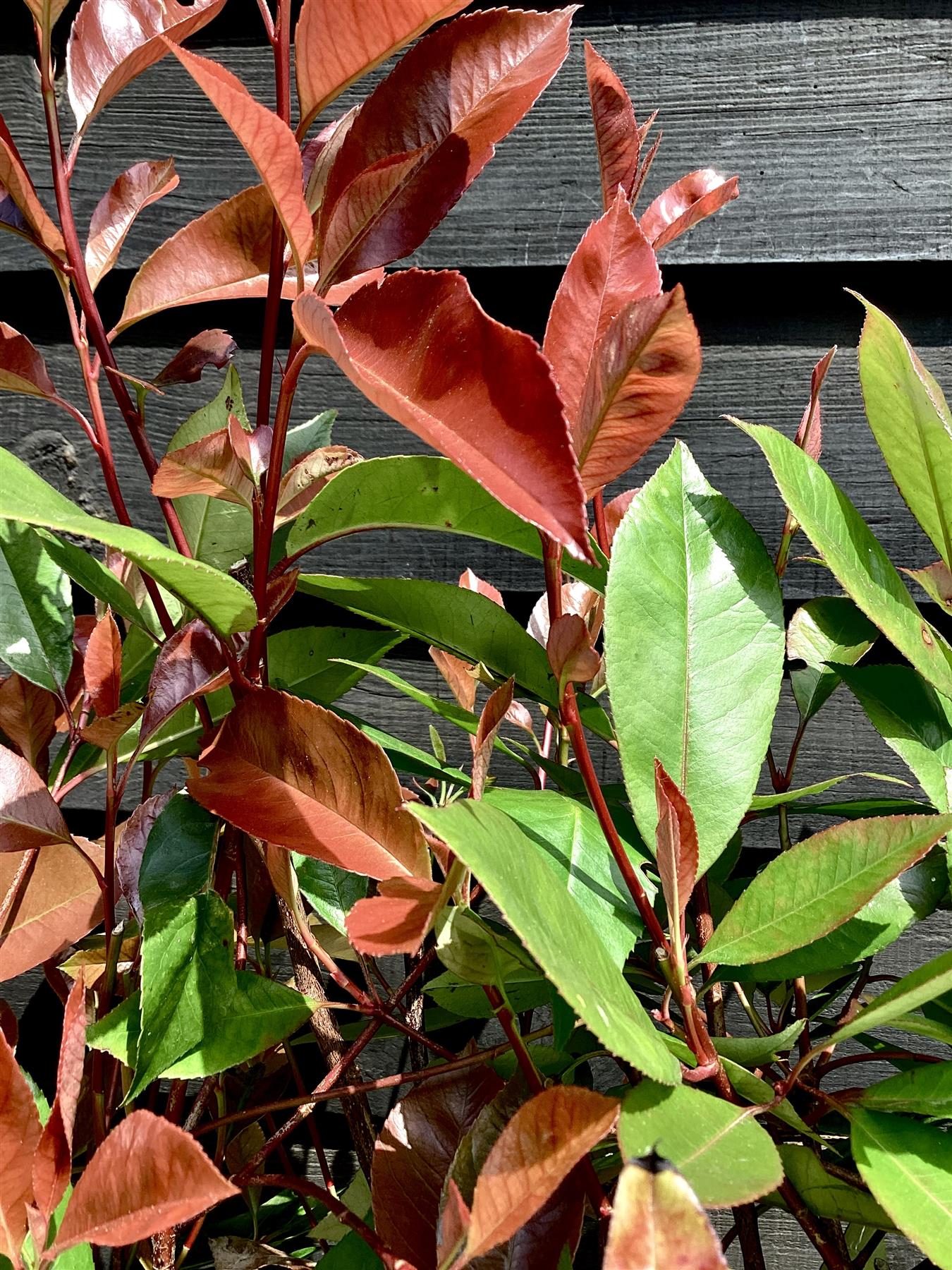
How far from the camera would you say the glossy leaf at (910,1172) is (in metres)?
0.31

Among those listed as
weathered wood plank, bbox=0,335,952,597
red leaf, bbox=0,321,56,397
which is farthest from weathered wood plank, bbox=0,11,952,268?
red leaf, bbox=0,321,56,397

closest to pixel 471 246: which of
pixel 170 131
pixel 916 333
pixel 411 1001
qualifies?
pixel 170 131

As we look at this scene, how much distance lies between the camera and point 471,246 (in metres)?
0.98

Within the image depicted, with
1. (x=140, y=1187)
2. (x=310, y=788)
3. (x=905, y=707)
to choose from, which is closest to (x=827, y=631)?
(x=905, y=707)

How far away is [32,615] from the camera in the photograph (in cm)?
52

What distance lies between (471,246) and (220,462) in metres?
0.69

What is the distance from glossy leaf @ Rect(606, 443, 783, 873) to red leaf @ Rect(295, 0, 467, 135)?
210 mm

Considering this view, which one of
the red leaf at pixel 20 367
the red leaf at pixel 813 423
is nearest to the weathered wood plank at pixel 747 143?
the red leaf at pixel 813 423

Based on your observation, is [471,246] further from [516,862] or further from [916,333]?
[516,862]

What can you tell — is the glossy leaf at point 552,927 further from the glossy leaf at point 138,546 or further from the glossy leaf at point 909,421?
the glossy leaf at point 909,421

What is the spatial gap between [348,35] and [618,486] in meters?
0.69

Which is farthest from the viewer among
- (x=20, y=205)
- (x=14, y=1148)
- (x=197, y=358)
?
(x=197, y=358)

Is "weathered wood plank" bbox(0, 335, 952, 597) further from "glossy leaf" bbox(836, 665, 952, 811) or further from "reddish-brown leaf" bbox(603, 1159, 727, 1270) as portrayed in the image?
"reddish-brown leaf" bbox(603, 1159, 727, 1270)

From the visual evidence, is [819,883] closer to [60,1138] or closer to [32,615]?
[60,1138]
